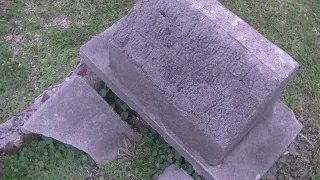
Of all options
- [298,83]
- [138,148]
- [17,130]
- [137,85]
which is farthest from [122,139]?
[298,83]

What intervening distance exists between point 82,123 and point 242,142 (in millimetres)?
1229

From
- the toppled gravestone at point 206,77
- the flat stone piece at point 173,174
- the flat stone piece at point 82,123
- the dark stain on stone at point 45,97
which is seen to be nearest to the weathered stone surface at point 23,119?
the dark stain on stone at point 45,97

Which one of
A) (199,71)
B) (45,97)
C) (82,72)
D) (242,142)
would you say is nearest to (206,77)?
(199,71)

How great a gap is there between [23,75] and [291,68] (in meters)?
2.30

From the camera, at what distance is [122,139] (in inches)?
140

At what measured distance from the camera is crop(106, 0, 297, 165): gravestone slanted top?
288 cm

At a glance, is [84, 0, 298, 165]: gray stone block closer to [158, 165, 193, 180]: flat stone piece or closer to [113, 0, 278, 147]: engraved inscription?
[113, 0, 278, 147]: engraved inscription

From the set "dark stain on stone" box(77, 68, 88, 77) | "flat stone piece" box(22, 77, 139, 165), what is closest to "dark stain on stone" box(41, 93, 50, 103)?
"flat stone piece" box(22, 77, 139, 165)

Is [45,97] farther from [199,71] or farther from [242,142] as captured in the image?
[242,142]

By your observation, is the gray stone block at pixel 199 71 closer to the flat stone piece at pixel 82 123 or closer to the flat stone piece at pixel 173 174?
the flat stone piece at pixel 173 174

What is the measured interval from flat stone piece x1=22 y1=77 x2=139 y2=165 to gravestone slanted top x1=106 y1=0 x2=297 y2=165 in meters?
0.57

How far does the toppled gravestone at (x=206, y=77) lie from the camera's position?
2.89 m

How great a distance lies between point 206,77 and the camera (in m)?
2.93

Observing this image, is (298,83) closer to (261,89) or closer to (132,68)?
(261,89)
